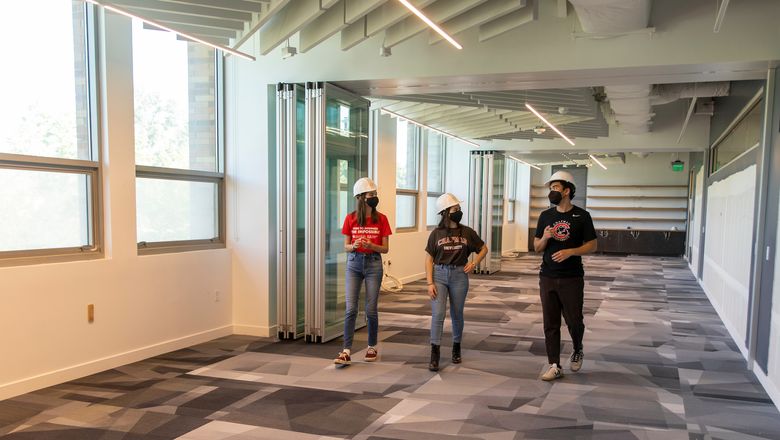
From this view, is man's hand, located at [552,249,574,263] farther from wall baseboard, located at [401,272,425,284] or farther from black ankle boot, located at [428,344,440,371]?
wall baseboard, located at [401,272,425,284]

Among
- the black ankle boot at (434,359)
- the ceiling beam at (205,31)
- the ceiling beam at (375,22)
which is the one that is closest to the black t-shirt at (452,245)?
the black ankle boot at (434,359)

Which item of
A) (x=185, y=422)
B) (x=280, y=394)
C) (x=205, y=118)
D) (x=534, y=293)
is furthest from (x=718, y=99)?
(x=185, y=422)

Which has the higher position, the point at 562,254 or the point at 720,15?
the point at 720,15

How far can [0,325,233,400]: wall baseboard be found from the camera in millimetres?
4260

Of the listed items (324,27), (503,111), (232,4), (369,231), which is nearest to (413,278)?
(503,111)

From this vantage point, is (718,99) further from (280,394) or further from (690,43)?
(280,394)

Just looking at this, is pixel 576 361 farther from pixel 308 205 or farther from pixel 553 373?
pixel 308 205

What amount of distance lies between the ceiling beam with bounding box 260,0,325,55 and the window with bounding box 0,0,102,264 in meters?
1.54

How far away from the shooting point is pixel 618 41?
519cm

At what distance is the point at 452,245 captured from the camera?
4.89 m

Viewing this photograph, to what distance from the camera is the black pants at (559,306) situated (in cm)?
461

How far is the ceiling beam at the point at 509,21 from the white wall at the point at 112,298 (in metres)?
3.36

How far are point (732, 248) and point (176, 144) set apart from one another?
6918mm

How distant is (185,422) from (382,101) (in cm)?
579
